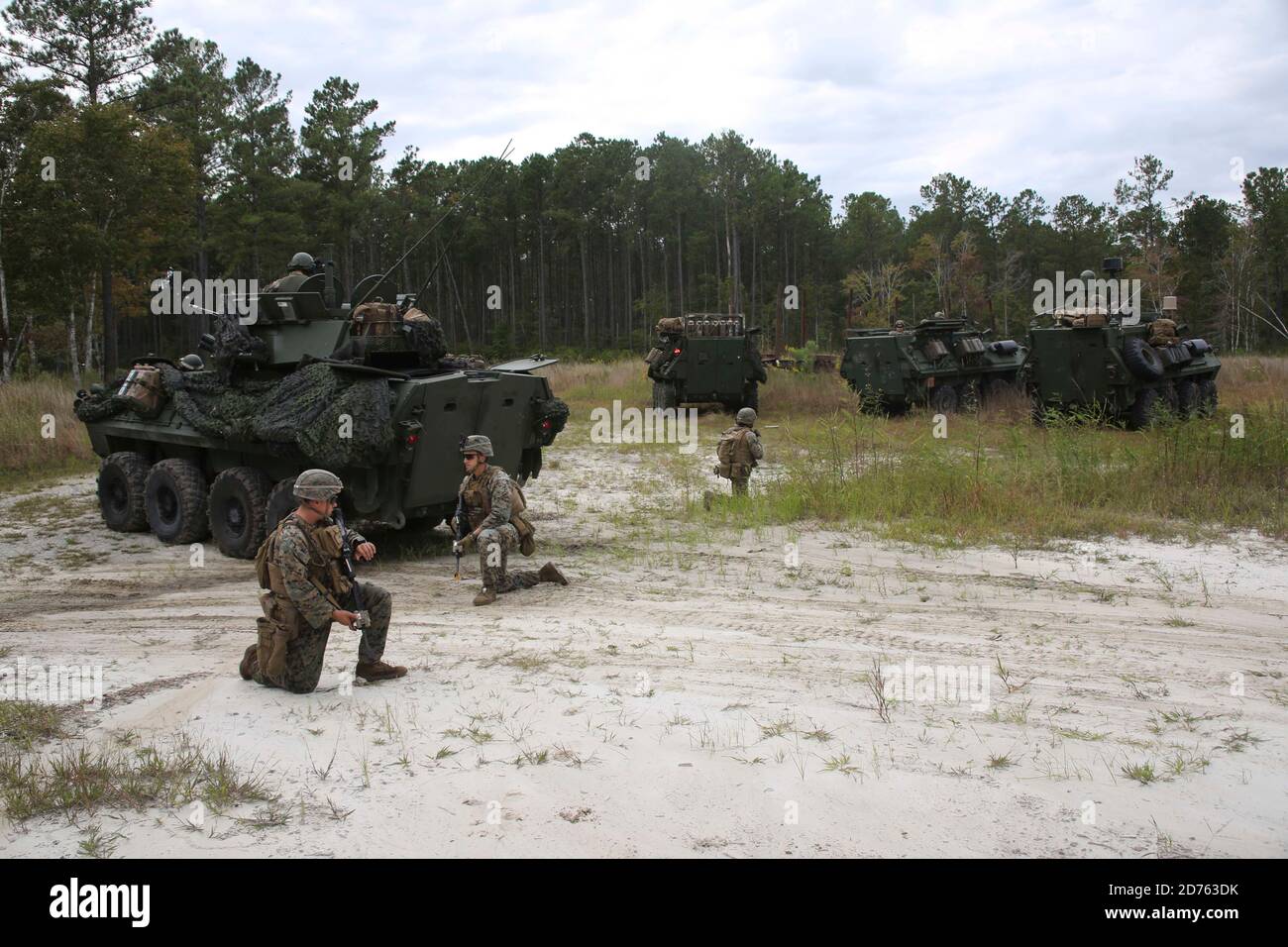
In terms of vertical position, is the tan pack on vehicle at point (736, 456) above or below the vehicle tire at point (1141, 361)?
below

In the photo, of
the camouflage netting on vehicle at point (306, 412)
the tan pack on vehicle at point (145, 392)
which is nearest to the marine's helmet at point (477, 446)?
the camouflage netting on vehicle at point (306, 412)

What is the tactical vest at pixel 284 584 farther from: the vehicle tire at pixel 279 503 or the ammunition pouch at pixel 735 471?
the ammunition pouch at pixel 735 471

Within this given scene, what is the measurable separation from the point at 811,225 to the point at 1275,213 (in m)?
19.4

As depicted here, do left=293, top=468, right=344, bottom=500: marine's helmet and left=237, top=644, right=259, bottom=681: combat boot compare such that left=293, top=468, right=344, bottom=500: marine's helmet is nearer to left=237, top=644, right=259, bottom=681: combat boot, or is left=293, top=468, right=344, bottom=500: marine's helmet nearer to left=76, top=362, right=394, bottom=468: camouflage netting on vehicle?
left=237, top=644, right=259, bottom=681: combat boot

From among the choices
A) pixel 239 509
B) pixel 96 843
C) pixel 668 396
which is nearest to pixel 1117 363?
pixel 668 396

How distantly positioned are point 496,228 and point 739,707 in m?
50.3

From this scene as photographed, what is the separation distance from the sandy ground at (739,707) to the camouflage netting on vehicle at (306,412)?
4.15 feet

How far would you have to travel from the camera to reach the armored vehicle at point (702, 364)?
75.4 ft

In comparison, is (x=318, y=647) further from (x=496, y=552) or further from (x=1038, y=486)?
(x=1038, y=486)

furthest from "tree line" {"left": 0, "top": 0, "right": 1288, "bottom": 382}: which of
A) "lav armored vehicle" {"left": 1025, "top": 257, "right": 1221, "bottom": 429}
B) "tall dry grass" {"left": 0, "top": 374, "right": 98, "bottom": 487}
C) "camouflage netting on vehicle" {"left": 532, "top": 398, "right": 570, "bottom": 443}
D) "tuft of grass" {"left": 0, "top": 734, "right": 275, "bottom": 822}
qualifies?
"tuft of grass" {"left": 0, "top": 734, "right": 275, "bottom": 822}

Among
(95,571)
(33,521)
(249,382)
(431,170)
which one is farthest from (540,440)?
(431,170)

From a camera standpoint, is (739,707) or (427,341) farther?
(427,341)

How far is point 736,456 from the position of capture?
11953 millimetres

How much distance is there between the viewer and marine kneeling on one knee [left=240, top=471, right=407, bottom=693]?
19.3 ft
